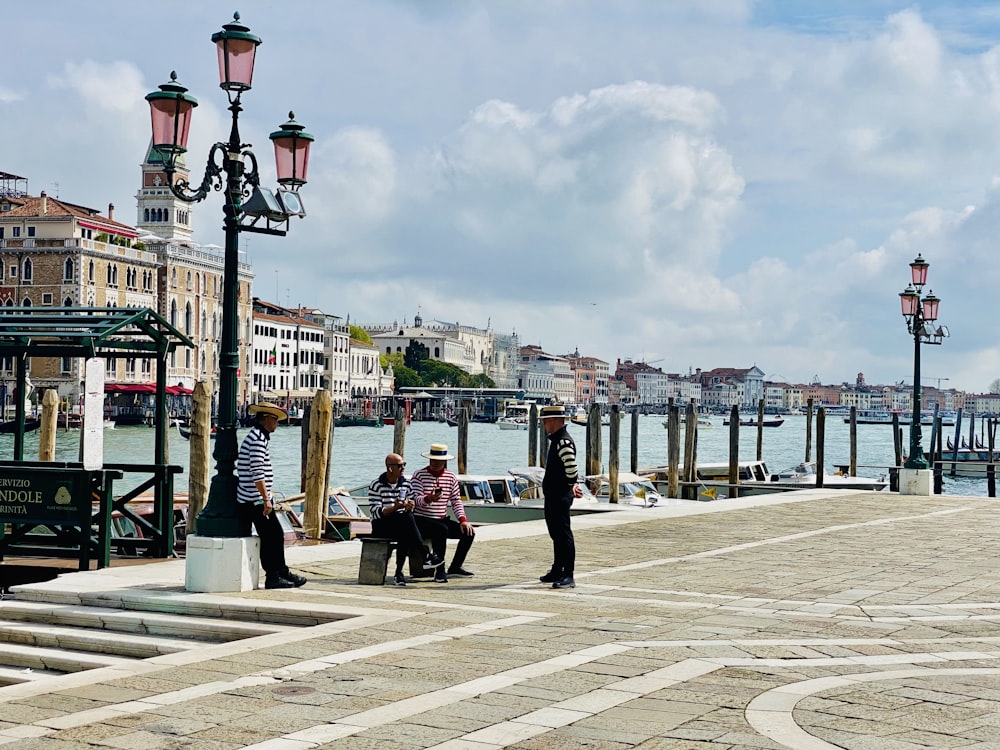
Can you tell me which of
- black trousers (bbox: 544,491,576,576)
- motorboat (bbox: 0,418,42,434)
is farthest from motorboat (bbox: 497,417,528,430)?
black trousers (bbox: 544,491,576,576)

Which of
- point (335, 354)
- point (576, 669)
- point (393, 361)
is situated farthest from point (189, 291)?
point (576, 669)

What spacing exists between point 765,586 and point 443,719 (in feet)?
18.8

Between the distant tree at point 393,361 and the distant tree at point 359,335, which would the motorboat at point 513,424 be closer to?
the distant tree at point 393,361

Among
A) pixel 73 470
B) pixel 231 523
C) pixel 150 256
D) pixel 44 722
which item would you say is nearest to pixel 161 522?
pixel 73 470

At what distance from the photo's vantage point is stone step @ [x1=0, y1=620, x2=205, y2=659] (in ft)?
29.3

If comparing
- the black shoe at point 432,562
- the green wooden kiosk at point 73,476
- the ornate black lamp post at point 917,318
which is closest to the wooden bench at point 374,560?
the black shoe at point 432,562

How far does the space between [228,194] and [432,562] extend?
356 centimetres

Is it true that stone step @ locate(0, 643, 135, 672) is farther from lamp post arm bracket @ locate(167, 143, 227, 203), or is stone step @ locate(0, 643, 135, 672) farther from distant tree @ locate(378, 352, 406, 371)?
distant tree @ locate(378, 352, 406, 371)

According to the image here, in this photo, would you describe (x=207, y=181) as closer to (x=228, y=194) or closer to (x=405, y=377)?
(x=228, y=194)

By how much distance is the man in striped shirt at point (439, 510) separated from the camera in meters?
11.8

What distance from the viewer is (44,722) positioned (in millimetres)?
6457

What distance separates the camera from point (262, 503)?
427 inches

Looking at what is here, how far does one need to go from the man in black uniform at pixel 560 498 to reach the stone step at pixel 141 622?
2692 millimetres

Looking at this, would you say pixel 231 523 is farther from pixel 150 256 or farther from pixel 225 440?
pixel 150 256
